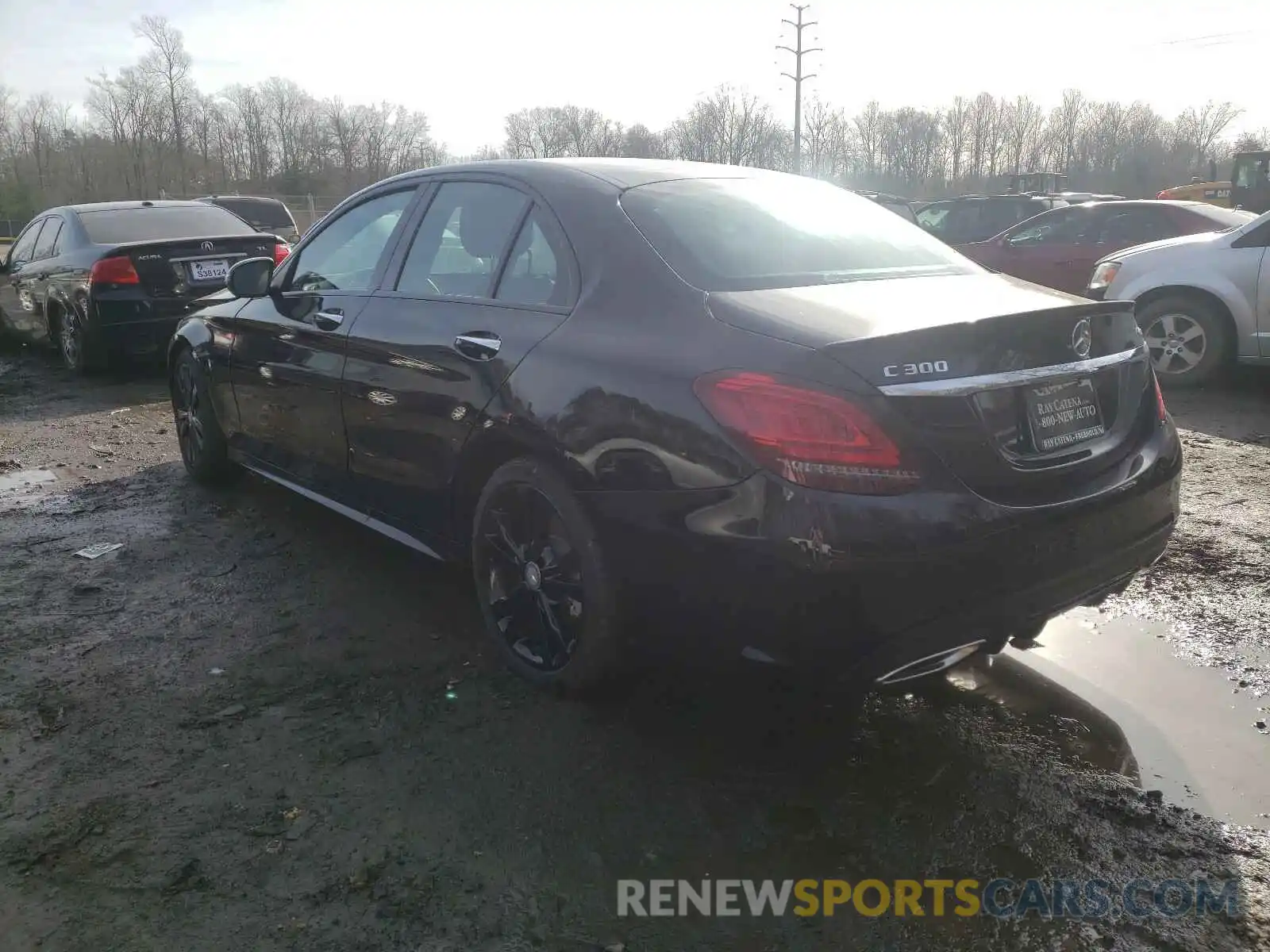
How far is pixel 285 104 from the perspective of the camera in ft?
260

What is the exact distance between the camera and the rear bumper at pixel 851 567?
2.34 m

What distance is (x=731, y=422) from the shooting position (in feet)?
8.07

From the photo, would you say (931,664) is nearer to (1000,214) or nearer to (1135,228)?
(1135,228)

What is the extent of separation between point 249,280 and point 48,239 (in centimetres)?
721

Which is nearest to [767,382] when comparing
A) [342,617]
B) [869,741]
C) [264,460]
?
[869,741]

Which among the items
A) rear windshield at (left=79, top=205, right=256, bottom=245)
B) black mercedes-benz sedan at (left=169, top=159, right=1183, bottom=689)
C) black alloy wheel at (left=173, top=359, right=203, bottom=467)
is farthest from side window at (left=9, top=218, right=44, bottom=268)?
black mercedes-benz sedan at (left=169, top=159, right=1183, bottom=689)

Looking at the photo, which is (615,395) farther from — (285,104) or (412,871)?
(285,104)

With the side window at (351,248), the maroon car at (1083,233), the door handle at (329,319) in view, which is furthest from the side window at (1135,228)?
the door handle at (329,319)

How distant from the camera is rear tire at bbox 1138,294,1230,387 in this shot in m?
7.58

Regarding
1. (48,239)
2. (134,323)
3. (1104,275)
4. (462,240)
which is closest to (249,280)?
(462,240)

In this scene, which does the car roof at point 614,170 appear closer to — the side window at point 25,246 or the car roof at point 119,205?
the car roof at point 119,205

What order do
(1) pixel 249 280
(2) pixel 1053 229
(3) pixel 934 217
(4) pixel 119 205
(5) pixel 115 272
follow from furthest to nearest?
(3) pixel 934 217
(2) pixel 1053 229
(4) pixel 119 205
(5) pixel 115 272
(1) pixel 249 280

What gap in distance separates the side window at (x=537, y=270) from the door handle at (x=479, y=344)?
0.14m

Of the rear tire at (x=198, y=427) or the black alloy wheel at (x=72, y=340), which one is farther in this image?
the black alloy wheel at (x=72, y=340)
